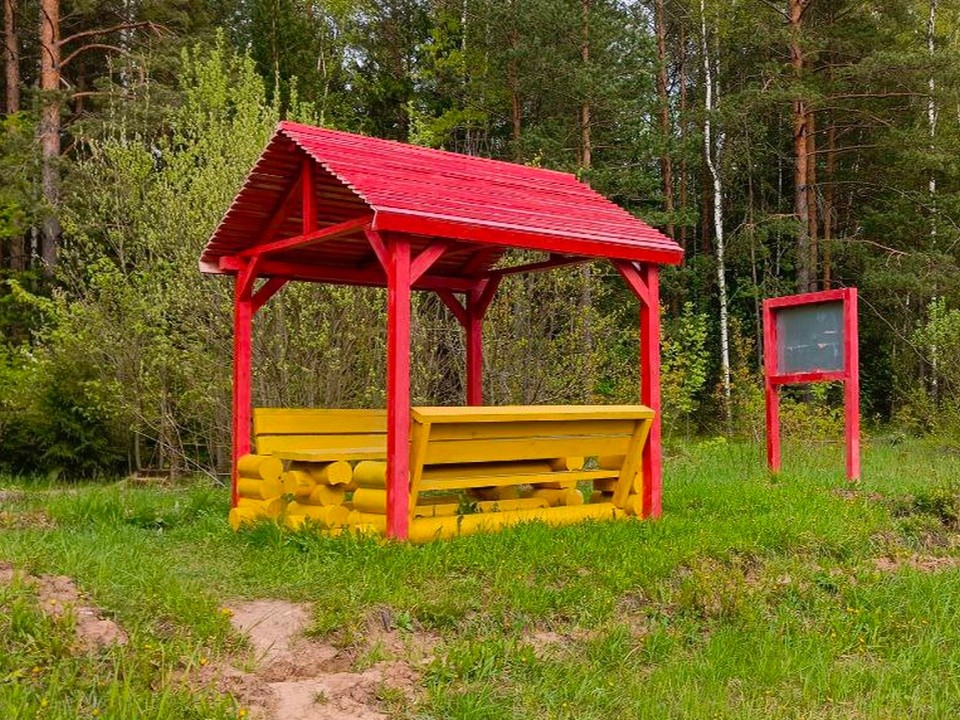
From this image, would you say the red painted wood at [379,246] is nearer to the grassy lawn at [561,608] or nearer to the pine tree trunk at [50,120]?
the grassy lawn at [561,608]

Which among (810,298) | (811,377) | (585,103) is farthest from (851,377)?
(585,103)

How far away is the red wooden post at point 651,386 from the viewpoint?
26.5ft

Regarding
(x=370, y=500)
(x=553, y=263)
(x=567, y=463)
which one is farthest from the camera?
(x=553, y=263)

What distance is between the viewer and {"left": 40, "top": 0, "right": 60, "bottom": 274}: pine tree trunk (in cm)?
1934

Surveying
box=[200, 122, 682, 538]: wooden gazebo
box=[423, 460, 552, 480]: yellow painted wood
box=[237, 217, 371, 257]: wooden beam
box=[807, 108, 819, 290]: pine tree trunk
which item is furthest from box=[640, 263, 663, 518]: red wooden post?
box=[807, 108, 819, 290]: pine tree trunk

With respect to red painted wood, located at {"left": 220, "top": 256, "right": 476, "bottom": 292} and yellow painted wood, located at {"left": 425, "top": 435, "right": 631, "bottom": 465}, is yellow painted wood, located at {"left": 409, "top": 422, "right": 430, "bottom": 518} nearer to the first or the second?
yellow painted wood, located at {"left": 425, "top": 435, "right": 631, "bottom": 465}

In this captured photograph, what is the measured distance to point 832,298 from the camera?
388 inches

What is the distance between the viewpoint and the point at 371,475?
6.89 meters

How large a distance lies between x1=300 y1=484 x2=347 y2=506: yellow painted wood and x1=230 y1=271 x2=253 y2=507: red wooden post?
1.44 m

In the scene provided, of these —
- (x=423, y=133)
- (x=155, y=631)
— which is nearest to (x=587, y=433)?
(x=155, y=631)

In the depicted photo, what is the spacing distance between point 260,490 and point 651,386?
3.45 m

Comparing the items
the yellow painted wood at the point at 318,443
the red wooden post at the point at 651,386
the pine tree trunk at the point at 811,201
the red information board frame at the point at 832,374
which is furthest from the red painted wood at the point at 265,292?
the pine tree trunk at the point at 811,201

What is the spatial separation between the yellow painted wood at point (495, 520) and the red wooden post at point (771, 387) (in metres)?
3.34

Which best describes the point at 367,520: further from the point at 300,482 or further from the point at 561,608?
the point at 561,608
